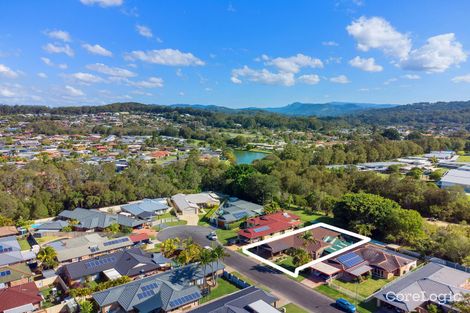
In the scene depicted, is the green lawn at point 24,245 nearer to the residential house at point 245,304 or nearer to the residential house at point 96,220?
the residential house at point 96,220

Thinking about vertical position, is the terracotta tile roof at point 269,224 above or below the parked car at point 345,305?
above

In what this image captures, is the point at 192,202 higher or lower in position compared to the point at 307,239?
lower

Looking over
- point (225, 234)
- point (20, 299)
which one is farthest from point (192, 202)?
point (20, 299)

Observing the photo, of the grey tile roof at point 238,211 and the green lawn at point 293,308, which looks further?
the grey tile roof at point 238,211

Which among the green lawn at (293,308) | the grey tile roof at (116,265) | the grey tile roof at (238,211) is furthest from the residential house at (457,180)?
the grey tile roof at (116,265)

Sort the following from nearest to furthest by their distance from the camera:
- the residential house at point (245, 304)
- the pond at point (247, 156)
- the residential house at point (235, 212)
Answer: the residential house at point (245, 304) < the residential house at point (235, 212) < the pond at point (247, 156)

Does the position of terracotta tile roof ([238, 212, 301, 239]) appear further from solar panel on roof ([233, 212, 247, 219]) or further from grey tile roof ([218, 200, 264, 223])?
grey tile roof ([218, 200, 264, 223])

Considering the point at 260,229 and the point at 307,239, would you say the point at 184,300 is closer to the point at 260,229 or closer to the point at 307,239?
the point at 307,239
